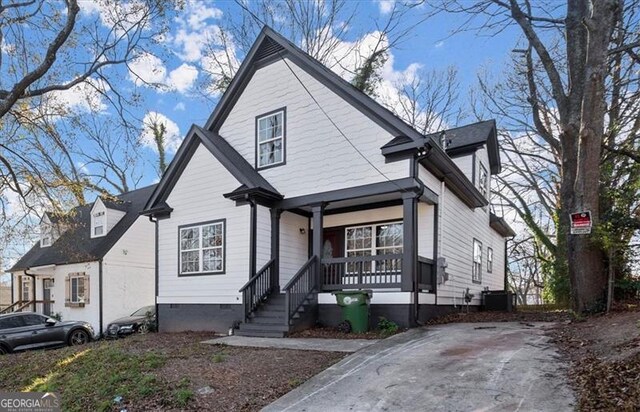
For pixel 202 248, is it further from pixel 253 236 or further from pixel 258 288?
pixel 258 288

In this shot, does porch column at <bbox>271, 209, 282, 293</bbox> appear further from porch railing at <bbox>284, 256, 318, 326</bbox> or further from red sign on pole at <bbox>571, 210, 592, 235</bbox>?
red sign on pole at <bbox>571, 210, 592, 235</bbox>

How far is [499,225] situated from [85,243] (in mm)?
19740

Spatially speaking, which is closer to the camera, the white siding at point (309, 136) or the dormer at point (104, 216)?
the white siding at point (309, 136)

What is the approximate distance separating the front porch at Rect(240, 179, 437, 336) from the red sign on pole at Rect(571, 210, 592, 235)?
3229 mm

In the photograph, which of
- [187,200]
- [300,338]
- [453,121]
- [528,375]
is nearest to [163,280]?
[187,200]

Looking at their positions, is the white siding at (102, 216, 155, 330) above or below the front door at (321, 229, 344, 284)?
below

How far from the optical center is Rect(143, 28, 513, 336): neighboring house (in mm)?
10688

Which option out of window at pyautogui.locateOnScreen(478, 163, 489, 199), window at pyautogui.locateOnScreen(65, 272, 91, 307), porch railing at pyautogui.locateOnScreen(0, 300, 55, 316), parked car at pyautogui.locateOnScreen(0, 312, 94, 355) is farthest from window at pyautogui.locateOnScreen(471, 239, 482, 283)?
porch railing at pyautogui.locateOnScreen(0, 300, 55, 316)

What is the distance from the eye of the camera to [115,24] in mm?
12969

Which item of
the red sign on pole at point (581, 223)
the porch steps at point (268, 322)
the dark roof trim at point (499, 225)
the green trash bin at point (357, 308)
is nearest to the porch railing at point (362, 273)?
the green trash bin at point (357, 308)

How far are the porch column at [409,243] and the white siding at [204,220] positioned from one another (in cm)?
442

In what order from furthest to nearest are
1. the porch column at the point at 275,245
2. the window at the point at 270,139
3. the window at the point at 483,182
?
the window at the point at 483,182
the window at the point at 270,139
the porch column at the point at 275,245

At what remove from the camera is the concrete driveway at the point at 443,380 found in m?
4.93

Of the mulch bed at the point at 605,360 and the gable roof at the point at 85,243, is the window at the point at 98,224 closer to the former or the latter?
the gable roof at the point at 85,243
